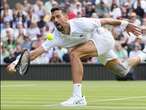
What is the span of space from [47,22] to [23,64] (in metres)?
12.8

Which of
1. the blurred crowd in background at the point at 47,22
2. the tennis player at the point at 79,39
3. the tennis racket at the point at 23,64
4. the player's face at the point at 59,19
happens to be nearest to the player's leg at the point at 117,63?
the tennis player at the point at 79,39

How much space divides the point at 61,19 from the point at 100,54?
3.19ft

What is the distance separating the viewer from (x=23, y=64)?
33.6 ft

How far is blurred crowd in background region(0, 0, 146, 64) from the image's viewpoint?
20688 mm

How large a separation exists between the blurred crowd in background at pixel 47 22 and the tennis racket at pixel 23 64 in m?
9.66

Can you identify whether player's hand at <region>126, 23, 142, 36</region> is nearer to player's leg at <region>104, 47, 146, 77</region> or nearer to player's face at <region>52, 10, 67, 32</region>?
player's leg at <region>104, 47, 146, 77</region>

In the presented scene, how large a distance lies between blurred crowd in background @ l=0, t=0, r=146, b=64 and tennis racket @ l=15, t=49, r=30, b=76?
9.66 m

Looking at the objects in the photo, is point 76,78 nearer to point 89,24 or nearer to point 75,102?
point 75,102

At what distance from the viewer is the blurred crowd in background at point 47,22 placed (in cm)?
2069

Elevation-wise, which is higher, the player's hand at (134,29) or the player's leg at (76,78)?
the player's hand at (134,29)

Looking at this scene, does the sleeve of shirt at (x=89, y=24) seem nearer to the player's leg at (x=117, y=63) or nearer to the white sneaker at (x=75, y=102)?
the player's leg at (x=117, y=63)

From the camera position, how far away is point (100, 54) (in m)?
10.6

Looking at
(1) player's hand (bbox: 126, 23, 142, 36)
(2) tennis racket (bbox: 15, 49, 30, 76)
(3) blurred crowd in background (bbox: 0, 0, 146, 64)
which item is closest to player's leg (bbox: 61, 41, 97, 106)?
(2) tennis racket (bbox: 15, 49, 30, 76)

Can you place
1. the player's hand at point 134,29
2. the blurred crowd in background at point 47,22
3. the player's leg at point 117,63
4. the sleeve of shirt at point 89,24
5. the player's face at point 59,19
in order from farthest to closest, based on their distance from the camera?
the blurred crowd in background at point 47,22 → the player's leg at point 117,63 → the player's hand at point 134,29 → the sleeve of shirt at point 89,24 → the player's face at point 59,19
